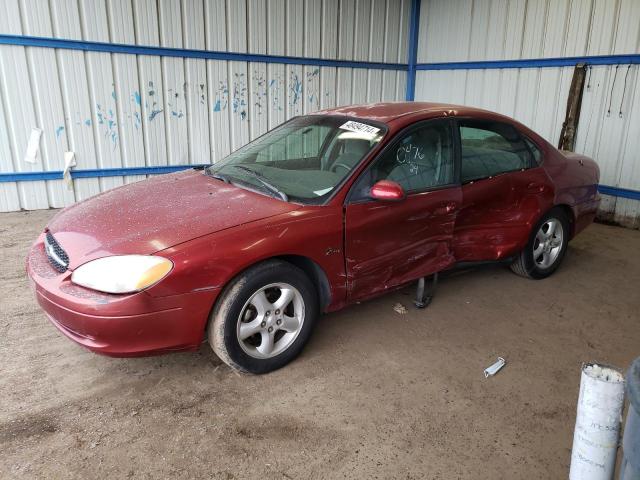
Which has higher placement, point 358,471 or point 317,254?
point 317,254

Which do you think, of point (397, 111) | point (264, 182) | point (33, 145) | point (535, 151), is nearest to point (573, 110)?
point (535, 151)

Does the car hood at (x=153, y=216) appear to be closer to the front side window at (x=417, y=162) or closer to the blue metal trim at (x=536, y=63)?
the front side window at (x=417, y=162)

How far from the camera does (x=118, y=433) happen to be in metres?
2.49

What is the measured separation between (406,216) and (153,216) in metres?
1.65

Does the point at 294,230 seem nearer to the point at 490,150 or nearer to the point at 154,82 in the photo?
the point at 490,150

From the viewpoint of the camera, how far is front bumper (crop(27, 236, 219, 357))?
7.95 ft

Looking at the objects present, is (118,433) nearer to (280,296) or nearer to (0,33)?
(280,296)

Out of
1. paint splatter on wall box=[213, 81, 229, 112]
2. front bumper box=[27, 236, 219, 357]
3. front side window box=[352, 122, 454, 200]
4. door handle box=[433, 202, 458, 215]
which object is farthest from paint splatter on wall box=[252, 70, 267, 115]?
front bumper box=[27, 236, 219, 357]

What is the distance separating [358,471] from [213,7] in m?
6.97

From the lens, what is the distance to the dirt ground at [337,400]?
2326mm

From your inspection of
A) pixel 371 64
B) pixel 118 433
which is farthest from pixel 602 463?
pixel 371 64

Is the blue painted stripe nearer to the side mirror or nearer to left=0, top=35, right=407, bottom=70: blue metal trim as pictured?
left=0, top=35, right=407, bottom=70: blue metal trim

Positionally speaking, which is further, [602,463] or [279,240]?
[279,240]

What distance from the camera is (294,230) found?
113 inches
